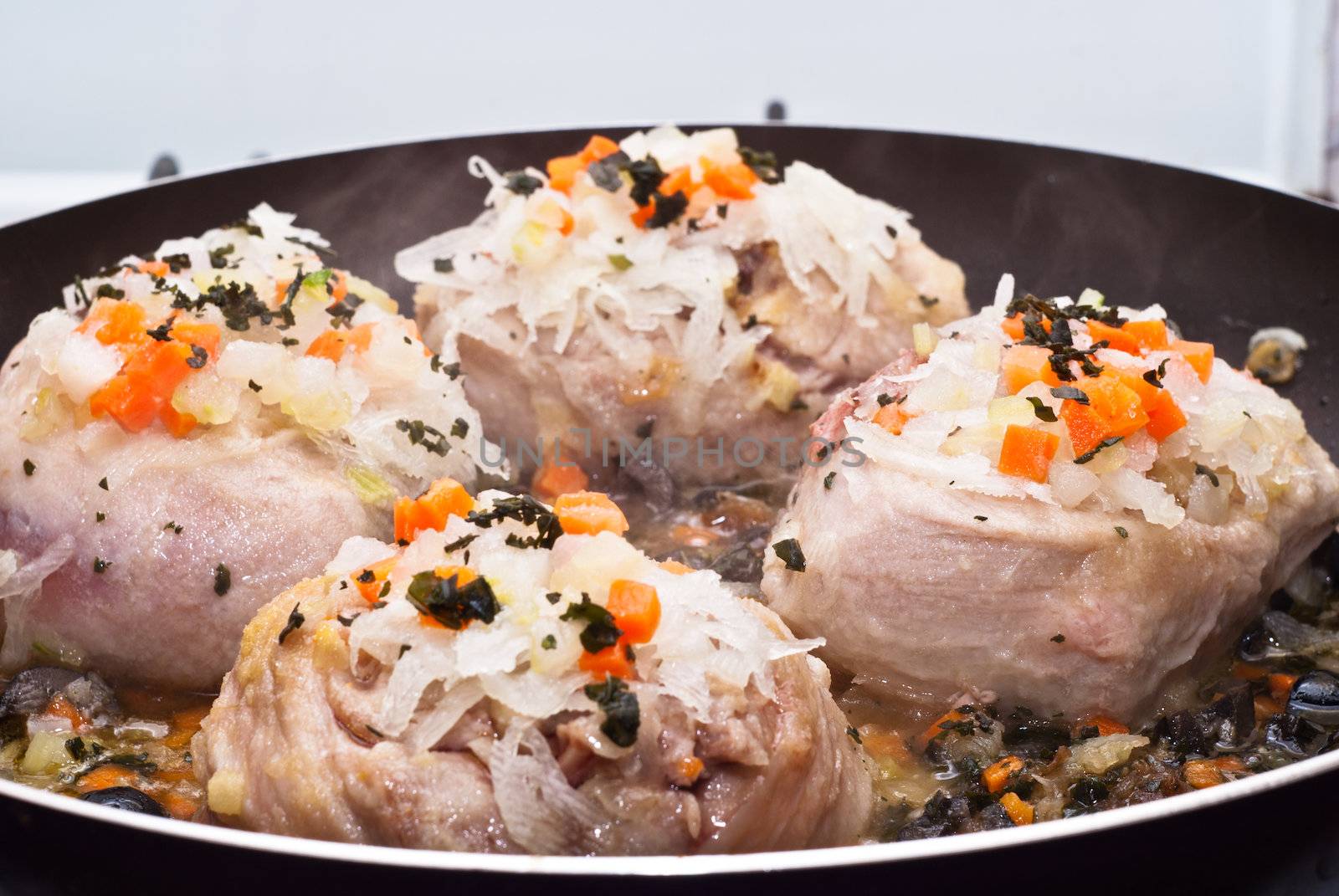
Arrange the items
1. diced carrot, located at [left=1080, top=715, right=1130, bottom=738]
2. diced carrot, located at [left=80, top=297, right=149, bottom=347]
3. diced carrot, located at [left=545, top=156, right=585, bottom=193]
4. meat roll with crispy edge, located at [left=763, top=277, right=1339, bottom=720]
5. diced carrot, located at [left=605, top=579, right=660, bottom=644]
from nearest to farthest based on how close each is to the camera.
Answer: diced carrot, located at [left=605, top=579, right=660, bottom=644], meat roll with crispy edge, located at [left=763, top=277, right=1339, bottom=720], diced carrot, located at [left=1080, top=715, right=1130, bottom=738], diced carrot, located at [left=80, top=297, right=149, bottom=347], diced carrot, located at [left=545, top=156, right=585, bottom=193]

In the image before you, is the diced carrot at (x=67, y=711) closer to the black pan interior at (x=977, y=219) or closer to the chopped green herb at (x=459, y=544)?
the chopped green herb at (x=459, y=544)

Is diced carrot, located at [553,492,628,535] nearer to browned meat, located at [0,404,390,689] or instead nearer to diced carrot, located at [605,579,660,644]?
diced carrot, located at [605,579,660,644]

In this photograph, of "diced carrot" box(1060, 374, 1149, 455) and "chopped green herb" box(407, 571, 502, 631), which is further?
"diced carrot" box(1060, 374, 1149, 455)

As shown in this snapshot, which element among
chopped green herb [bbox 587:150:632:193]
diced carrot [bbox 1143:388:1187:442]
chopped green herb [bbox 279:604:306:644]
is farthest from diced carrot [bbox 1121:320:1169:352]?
chopped green herb [bbox 279:604:306:644]

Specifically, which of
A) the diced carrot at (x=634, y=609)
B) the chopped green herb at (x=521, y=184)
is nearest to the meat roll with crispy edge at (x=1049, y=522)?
the diced carrot at (x=634, y=609)

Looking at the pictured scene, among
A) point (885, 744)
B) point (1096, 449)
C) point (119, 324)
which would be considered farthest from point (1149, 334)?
point (119, 324)

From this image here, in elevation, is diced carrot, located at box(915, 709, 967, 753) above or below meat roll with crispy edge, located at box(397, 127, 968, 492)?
below
